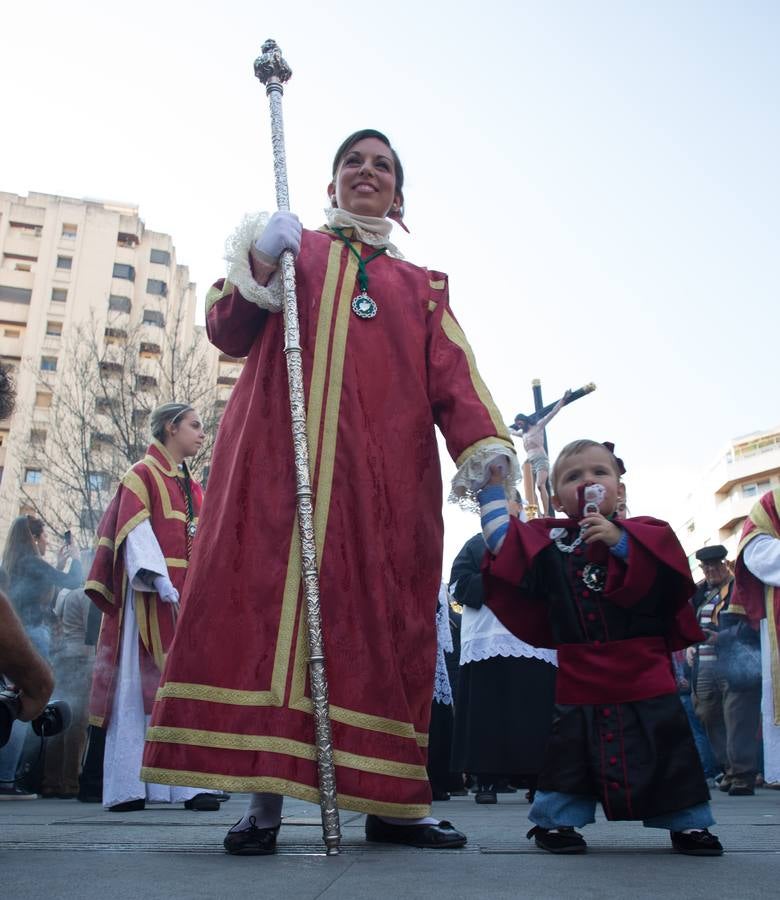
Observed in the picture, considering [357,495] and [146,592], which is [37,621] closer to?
[146,592]

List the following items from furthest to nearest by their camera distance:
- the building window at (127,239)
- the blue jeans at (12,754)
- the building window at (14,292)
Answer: the building window at (127,239), the building window at (14,292), the blue jeans at (12,754)

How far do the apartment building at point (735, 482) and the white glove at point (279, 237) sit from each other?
192 feet

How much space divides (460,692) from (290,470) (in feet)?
13.5

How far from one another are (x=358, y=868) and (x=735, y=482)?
6388cm

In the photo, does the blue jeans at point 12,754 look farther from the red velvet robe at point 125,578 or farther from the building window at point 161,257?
the building window at point 161,257

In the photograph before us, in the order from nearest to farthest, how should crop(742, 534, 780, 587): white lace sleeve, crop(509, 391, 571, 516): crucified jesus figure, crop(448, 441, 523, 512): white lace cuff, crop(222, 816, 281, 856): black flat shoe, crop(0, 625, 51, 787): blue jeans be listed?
1. crop(222, 816, 281, 856): black flat shoe
2. crop(448, 441, 523, 512): white lace cuff
3. crop(509, 391, 571, 516): crucified jesus figure
4. crop(742, 534, 780, 587): white lace sleeve
5. crop(0, 625, 51, 787): blue jeans

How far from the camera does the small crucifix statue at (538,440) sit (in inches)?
189

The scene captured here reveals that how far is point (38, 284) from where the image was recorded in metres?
49.0

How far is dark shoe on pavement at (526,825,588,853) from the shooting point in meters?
2.67

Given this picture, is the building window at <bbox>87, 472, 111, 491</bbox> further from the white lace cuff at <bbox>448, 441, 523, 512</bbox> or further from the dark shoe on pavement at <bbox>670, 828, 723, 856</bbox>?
the dark shoe on pavement at <bbox>670, 828, 723, 856</bbox>

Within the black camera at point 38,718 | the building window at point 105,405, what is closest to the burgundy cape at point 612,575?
the black camera at point 38,718

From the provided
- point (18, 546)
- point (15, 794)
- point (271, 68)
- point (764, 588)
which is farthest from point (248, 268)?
point (15, 794)

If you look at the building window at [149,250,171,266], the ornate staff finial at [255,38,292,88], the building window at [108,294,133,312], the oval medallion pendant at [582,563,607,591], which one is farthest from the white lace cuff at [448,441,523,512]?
the building window at [149,250,171,266]

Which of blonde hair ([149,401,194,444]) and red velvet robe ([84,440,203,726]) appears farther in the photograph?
blonde hair ([149,401,194,444])
